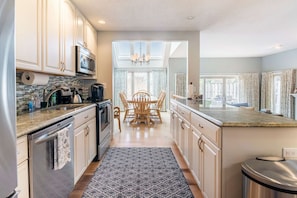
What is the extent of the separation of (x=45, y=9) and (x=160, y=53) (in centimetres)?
673

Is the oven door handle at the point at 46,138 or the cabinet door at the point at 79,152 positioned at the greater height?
the oven door handle at the point at 46,138

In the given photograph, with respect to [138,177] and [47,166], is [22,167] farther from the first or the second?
[138,177]

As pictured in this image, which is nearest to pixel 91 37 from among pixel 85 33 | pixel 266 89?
pixel 85 33

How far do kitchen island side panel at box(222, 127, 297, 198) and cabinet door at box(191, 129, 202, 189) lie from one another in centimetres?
57

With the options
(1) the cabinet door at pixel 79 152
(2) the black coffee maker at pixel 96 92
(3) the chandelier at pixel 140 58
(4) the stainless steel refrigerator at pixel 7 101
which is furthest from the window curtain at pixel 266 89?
(4) the stainless steel refrigerator at pixel 7 101

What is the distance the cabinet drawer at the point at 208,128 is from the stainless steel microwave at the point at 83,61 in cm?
190

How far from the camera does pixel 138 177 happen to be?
8.91 feet

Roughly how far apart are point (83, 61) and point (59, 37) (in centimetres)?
83

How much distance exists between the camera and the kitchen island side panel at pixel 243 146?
1613 millimetres

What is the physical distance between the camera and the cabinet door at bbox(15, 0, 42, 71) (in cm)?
175

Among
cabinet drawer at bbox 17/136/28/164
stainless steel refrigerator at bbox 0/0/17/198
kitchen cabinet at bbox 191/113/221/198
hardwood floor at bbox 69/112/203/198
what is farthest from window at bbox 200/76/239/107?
stainless steel refrigerator at bbox 0/0/17/198

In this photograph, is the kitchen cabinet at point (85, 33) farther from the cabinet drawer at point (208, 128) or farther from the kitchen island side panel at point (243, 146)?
the kitchen island side panel at point (243, 146)

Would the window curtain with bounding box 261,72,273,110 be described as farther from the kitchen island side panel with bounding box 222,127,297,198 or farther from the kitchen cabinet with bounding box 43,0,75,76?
the kitchen cabinet with bounding box 43,0,75,76

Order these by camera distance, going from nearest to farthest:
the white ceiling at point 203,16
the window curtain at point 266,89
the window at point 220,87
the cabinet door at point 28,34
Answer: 1. the cabinet door at point 28,34
2. the white ceiling at point 203,16
3. the window curtain at point 266,89
4. the window at point 220,87
